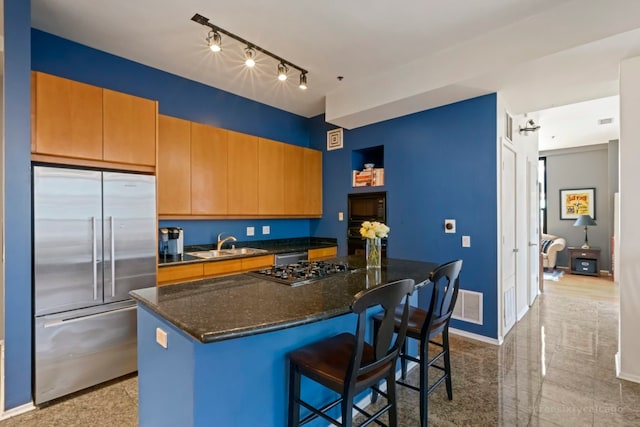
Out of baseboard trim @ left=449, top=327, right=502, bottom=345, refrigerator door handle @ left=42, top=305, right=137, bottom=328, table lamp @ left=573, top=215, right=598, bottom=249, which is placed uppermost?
table lamp @ left=573, top=215, right=598, bottom=249

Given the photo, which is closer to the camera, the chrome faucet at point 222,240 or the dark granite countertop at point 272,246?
the dark granite countertop at point 272,246

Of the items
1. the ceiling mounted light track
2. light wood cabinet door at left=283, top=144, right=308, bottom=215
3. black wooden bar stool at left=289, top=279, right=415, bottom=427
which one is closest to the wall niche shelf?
light wood cabinet door at left=283, top=144, right=308, bottom=215

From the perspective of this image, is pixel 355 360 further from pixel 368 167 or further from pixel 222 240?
pixel 368 167

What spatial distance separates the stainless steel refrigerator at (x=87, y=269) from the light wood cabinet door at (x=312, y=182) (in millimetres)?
2403

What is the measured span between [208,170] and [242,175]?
18.0 inches

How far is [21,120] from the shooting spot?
213 centimetres

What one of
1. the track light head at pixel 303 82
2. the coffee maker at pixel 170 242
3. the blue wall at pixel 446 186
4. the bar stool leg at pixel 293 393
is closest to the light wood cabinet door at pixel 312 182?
the blue wall at pixel 446 186

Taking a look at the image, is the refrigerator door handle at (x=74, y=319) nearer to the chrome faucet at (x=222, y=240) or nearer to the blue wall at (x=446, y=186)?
the chrome faucet at (x=222, y=240)

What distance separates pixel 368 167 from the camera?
178 inches

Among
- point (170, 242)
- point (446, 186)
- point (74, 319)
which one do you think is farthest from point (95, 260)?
point (446, 186)

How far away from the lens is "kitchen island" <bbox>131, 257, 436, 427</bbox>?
1.32 m

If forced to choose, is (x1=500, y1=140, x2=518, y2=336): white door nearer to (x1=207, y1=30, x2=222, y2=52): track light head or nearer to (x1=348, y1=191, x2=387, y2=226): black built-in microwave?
(x1=348, y1=191, x2=387, y2=226): black built-in microwave

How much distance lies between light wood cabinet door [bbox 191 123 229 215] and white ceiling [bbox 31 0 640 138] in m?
0.72

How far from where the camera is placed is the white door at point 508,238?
3398mm
